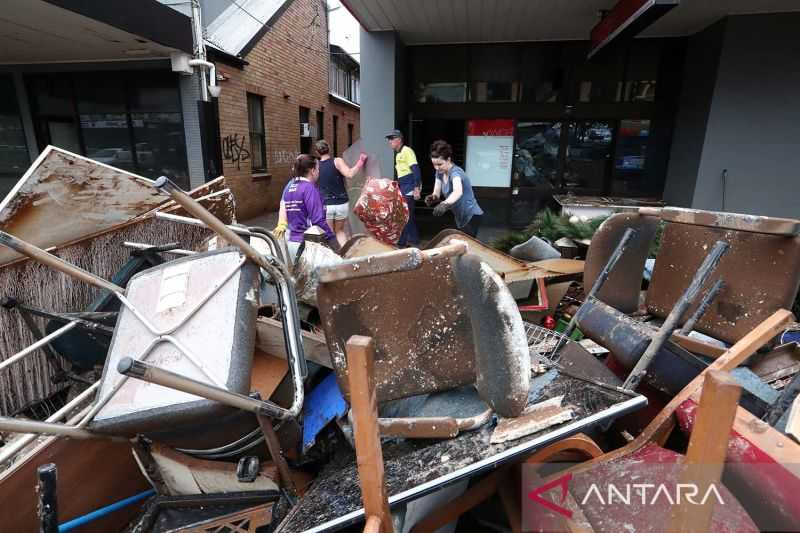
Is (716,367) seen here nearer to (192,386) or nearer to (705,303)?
(705,303)

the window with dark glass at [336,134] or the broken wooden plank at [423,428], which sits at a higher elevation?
the window with dark glass at [336,134]

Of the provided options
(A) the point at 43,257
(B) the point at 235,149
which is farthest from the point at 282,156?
(A) the point at 43,257

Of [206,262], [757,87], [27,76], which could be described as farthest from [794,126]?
[27,76]

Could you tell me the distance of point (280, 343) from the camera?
225 cm

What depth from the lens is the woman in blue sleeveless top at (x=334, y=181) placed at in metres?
4.94

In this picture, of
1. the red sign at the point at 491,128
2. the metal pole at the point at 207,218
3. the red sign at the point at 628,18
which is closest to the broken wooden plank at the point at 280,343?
the metal pole at the point at 207,218

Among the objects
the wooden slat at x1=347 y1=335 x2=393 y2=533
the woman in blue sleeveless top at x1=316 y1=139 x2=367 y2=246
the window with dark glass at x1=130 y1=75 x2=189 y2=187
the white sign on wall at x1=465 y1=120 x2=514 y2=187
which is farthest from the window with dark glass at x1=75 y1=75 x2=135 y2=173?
the wooden slat at x1=347 y1=335 x2=393 y2=533

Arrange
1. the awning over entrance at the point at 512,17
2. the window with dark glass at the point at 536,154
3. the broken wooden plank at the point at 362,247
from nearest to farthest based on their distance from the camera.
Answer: the broken wooden plank at the point at 362,247 → the awning over entrance at the point at 512,17 → the window with dark glass at the point at 536,154

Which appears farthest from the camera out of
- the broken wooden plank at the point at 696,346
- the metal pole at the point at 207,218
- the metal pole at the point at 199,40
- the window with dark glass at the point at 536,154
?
the window with dark glass at the point at 536,154

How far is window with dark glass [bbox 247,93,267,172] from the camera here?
940 cm

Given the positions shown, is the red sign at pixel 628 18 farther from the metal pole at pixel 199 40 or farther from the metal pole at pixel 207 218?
the metal pole at pixel 199 40

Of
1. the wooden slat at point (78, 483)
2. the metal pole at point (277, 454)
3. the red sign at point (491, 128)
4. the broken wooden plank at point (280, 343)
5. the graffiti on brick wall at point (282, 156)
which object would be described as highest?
the red sign at point (491, 128)

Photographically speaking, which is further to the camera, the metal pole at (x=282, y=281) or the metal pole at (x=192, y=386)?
the metal pole at (x=282, y=281)

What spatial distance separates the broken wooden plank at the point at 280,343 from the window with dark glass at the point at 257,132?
25.9 ft
